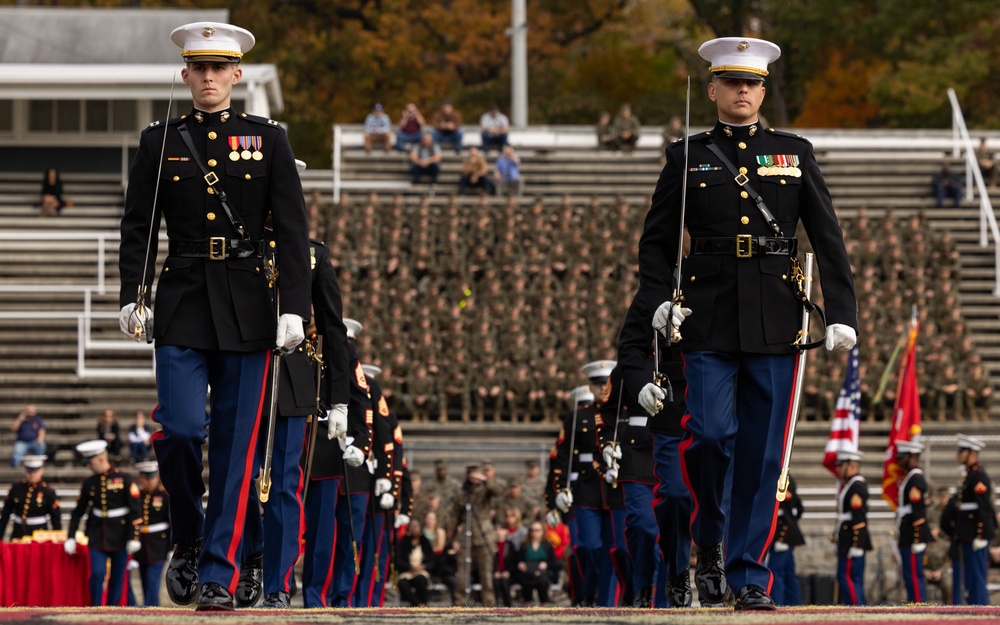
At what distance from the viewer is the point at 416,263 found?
30.9 m

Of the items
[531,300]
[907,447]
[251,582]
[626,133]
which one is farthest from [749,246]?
[626,133]

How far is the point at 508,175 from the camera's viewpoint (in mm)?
34906

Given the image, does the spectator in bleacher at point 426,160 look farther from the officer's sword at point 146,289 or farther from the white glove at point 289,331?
the white glove at point 289,331

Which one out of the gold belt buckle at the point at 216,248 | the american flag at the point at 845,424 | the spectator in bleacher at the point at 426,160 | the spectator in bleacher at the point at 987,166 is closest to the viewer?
the gold belt buckle at the point at 216,248

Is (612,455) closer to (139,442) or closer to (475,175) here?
(139,442)

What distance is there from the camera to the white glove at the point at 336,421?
9.15 metres

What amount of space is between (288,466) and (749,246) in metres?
3.66

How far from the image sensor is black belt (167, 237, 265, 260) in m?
8.10

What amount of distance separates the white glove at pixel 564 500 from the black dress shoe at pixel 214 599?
304 inches

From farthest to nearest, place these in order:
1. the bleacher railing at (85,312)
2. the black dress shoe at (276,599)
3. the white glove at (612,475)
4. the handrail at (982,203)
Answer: the handrail at (982,203)
the bleacher railing at (85,312)
the white glove at (612,475)
the black dress shoe at (276,599)

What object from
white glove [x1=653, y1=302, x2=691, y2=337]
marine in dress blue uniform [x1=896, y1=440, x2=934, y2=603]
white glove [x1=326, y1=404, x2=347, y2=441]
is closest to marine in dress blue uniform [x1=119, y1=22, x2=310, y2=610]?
white glove [x1=326, y1=404, x2=347, y2=441]

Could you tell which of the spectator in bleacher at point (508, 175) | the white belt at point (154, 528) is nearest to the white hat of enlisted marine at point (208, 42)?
the white belt at point (154, 528)

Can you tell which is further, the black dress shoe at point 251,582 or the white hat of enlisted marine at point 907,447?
the white hat of enlisted marine at point 907,447

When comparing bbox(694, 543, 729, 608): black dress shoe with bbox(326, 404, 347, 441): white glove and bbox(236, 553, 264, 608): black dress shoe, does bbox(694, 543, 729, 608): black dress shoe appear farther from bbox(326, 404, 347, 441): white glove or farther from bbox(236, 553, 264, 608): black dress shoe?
bbox(236, 553, 264, 608): black dress shoe
